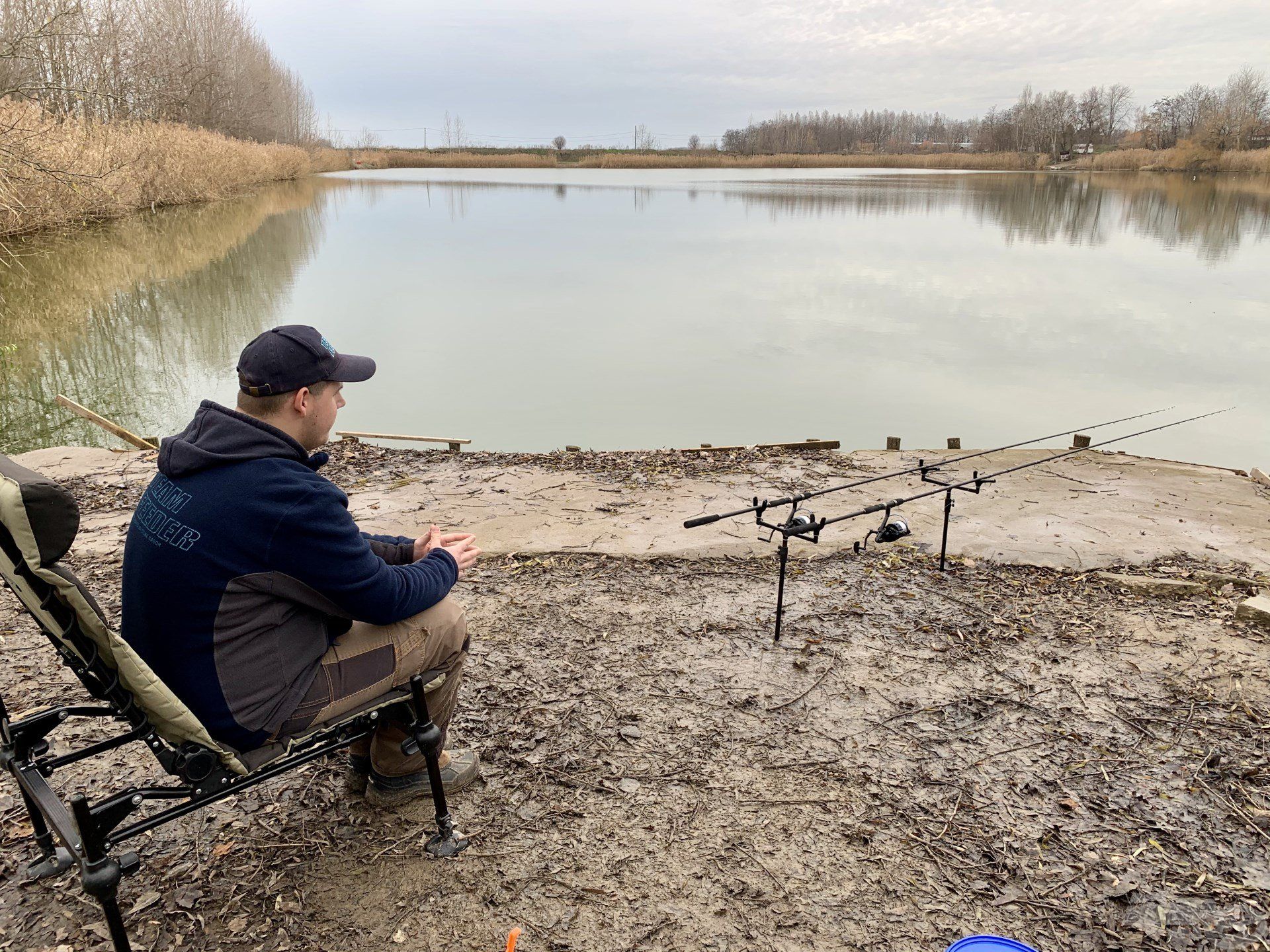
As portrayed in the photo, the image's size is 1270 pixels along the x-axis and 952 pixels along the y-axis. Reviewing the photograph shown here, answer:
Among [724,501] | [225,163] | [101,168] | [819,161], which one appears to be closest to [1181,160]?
[819,161]

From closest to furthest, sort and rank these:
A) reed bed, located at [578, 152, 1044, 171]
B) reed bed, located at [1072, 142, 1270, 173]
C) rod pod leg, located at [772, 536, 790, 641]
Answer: rod pod leg, located at [772, 536, 790, 641] < reed bed, located at [1072, 142, 1270, 173] < reed bed, located at [578, 152, 1044, 171]

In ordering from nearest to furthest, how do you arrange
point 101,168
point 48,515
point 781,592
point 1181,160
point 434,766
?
point 48,515, point 434,766, point 781,592, point 101,168, point 1181,160

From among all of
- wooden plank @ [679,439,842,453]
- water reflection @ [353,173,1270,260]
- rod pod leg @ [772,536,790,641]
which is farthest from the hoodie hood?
water reflection @ [353,173,1270,260]

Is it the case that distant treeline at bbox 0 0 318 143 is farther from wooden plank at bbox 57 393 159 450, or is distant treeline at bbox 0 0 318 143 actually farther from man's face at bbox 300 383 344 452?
man's face at bbox 300 383 344 452

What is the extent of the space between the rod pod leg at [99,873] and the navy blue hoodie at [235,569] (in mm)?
275

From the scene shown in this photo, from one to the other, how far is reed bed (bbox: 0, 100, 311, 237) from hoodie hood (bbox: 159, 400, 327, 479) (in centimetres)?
904

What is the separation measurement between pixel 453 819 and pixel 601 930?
1.92 feet

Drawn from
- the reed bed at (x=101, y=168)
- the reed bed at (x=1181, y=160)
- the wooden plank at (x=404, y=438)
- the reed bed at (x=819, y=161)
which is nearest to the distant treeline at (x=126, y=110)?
the reed bed at (x=101, y=168)

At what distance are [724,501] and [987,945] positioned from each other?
3629mm

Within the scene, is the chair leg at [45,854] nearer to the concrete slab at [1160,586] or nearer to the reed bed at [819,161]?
the concrete slab at [1160,586]

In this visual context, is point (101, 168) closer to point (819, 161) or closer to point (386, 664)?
point (386, 664)

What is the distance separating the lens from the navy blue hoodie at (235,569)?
1.74 meters

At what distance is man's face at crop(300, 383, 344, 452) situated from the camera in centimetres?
198

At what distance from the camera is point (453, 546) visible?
234 cm
